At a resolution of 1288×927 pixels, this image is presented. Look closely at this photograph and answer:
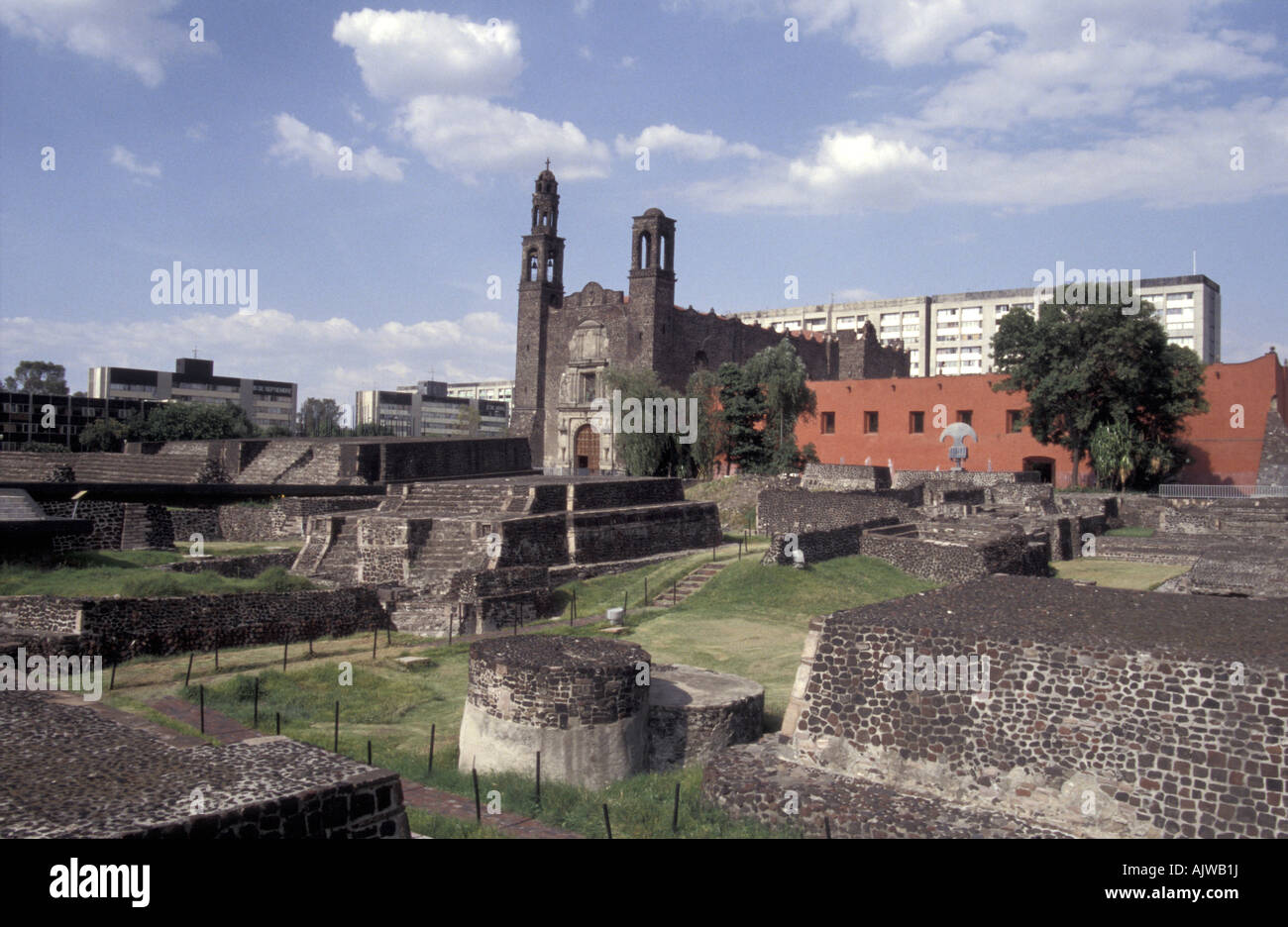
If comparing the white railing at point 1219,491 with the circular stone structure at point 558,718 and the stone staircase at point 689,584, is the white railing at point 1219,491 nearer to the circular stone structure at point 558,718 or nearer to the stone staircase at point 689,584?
the stone staircase at point 689,584

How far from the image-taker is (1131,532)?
31797 mm

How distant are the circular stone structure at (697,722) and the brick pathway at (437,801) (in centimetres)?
246

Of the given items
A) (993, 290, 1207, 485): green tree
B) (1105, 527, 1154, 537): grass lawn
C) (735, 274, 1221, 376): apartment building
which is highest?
(735, 274, 1221, 376): apartment building

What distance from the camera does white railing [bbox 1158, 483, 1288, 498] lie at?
34156 millimetres

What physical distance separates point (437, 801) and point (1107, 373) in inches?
1384

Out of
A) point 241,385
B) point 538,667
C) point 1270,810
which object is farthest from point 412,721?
point 241,385

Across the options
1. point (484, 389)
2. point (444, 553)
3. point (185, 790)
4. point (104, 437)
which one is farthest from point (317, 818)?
point (484, 389)

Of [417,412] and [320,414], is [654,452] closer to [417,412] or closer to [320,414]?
[320,414]

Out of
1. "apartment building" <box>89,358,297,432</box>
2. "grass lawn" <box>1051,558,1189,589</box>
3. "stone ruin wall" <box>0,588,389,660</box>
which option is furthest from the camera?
"apartment building" <box>89,358,297,432</box>

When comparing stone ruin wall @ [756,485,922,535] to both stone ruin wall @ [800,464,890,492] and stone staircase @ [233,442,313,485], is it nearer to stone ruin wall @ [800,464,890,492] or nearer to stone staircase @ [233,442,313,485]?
stone ruin wall @ [800,464,890,492]

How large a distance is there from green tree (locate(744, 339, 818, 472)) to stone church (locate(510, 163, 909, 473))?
8251 mm

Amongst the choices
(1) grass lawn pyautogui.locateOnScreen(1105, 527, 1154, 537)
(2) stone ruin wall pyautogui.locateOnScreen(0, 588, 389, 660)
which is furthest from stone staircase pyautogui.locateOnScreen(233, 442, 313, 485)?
(1) grass lawn pyautogui.locateOnScreen(1105, 527, 1154, 537)

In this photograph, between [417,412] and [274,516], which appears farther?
[417,412]
